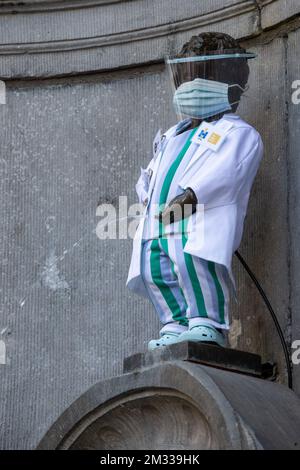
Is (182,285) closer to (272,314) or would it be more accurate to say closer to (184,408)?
(272,314)

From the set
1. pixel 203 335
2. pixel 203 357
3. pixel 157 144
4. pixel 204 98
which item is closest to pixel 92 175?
pixel 157 144

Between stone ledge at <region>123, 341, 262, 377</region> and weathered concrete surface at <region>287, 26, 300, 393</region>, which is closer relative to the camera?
stone ledge at <region>123, 341, 262, 377</region>

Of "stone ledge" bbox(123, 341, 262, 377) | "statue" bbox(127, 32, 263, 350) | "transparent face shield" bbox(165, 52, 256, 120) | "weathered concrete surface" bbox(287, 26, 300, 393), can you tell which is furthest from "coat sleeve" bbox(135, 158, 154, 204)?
"stone ledge" bbox(123, 341, 262, 377)

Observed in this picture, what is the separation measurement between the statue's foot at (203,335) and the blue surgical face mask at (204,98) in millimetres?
794

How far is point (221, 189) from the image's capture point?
5438 mm

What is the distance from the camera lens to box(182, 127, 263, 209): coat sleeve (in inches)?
213

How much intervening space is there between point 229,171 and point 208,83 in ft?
1.19

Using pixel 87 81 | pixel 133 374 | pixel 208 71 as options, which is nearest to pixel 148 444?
pixel 133 374

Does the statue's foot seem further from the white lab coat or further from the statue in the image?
the white lab coat

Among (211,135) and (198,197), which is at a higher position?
(211,135)

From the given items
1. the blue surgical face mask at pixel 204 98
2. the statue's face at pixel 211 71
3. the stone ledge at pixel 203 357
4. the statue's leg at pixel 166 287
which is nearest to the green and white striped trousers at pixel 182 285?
the statue's leg at pixel 166 287

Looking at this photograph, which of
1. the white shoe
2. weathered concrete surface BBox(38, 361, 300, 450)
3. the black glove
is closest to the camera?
weathered concrete surface BBox(38, 361, 300, 450)

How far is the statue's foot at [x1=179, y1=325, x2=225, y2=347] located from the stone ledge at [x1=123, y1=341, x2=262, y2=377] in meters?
0.06

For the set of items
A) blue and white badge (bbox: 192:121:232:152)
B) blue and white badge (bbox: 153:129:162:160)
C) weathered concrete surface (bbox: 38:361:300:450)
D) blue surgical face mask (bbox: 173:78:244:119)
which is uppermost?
blue surgical face mask (bbox: 173:78:244:119)
